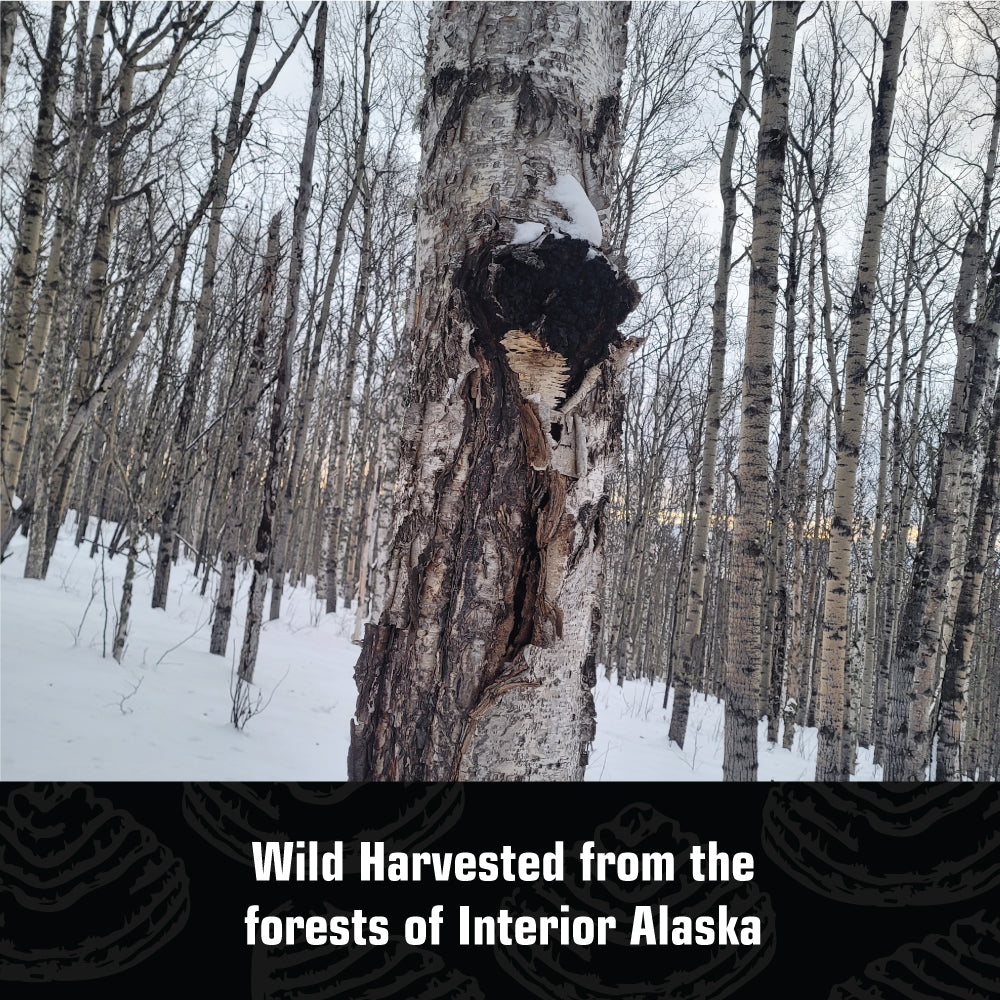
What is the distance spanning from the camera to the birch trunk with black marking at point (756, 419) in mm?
4039

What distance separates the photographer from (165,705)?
3.33 m

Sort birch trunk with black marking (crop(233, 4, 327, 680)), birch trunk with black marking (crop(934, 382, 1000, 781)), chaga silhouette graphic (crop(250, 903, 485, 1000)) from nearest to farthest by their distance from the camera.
A: chaga silhouette graphic (crop(250, 903, 485, 1000)), birch trunk with black marking (crop(233, 4, 327, 680)), birch trunk with black marking (crop(934, 382, 1000, 781))

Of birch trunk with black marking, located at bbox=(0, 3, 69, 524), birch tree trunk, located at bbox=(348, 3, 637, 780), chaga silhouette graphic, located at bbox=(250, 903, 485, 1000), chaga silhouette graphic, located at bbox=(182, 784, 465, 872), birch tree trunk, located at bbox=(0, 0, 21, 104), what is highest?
birch tree trunk, located at bbox=(0, 0, 21, 104)

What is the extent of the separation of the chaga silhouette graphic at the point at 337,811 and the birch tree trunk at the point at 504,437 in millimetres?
39

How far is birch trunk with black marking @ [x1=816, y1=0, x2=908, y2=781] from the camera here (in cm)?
444

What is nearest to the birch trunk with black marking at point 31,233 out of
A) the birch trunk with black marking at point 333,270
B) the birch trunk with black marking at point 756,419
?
the birch trunk with black marking at point 333,270

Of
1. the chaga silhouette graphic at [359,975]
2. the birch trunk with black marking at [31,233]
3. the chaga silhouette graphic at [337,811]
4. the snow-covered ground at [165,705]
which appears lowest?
the snow-covered ground at [165,705]

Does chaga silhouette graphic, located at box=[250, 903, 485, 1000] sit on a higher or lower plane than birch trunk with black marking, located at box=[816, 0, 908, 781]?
lower

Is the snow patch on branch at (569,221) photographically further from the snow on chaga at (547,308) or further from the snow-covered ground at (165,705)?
the snow-covered ground at (165,705)

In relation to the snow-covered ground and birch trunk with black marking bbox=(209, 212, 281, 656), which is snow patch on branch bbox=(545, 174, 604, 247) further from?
birch trunk with black marking bbox=(209, 212, 281, 656)

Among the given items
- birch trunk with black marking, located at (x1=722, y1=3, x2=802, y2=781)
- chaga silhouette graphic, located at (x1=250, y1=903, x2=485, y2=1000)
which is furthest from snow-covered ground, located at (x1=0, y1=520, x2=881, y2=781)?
chaga silhouette graphic, located at (x1=250, y1=903, x2=485, y2=1000)

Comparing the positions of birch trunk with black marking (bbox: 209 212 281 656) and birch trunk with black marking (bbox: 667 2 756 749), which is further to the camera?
birch trunk with black marking (bbox: 667 2 756 749)

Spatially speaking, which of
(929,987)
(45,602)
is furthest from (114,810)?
(45,602)

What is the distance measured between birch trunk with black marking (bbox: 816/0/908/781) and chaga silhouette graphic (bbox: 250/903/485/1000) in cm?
510
